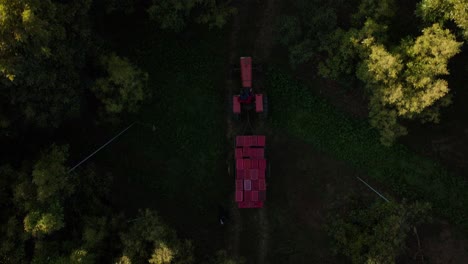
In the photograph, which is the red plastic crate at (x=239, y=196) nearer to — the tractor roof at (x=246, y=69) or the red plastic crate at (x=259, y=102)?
the red plastic crate at (x=259, y=102)

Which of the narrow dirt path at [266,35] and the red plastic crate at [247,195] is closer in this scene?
the red plastic crate at [247,195]

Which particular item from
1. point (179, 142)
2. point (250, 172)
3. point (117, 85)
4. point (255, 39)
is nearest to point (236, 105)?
point (250, 172)

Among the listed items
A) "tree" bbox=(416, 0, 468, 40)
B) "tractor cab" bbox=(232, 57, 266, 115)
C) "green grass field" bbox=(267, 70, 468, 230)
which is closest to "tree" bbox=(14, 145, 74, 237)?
"tractor cab" bbox=(232, 57, 266, 115)

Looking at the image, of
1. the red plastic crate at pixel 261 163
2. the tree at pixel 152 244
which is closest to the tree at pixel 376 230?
the red plastic crate at pixel 261 163

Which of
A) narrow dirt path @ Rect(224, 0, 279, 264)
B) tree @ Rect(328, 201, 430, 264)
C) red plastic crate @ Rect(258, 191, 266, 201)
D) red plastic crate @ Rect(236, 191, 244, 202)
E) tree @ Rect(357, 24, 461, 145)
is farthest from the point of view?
narrow dirt path @ Rect(224, 0, 279, 264)

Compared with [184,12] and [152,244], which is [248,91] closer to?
[184,12]

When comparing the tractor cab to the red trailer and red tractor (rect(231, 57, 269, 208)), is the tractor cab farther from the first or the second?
the red trailer
